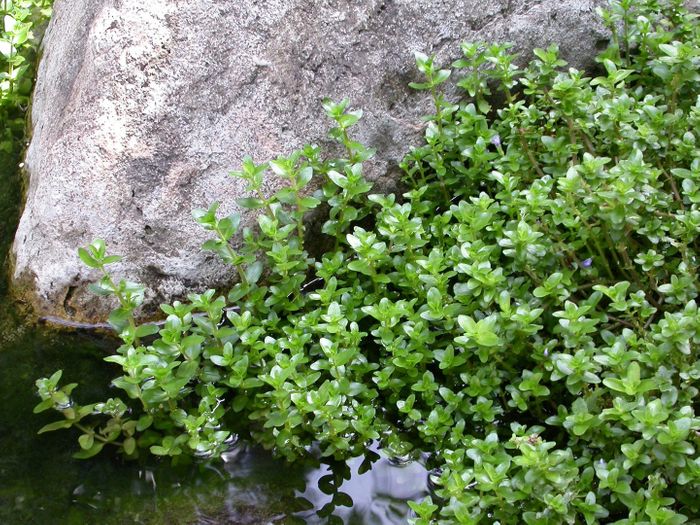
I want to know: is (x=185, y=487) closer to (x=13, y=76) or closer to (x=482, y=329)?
(x=482, y=329)

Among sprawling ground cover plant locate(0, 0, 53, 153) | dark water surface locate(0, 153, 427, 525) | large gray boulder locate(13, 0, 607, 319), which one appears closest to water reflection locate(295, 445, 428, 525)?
dark water surface locate(0, 153, 427, 525)

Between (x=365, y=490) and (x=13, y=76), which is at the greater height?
(x=13, y=76)

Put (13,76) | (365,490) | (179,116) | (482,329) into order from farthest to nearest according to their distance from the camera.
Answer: (13,76), (179,116), (365,490), (482,329)

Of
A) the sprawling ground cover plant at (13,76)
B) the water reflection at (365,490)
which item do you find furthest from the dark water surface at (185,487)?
the sprawling ground cover plant at (13,76)

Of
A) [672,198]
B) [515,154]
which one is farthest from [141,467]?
[672,198]

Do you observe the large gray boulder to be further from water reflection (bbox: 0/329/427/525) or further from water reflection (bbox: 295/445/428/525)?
water reflection (bbox: 295/445/428/525)

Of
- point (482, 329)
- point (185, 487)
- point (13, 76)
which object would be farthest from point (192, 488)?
point (13, 76)

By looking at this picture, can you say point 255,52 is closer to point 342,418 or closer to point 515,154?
point 515,154
